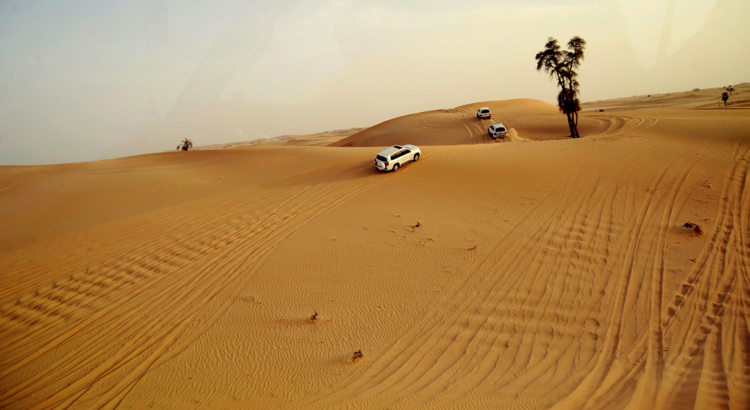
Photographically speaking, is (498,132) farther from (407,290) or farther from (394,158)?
(407,290)

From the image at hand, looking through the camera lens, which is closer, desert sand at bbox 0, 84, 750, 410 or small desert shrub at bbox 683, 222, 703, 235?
desert sand at bbox 0, 84, 750, 410

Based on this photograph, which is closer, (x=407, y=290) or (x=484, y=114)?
(x=407, y=290)

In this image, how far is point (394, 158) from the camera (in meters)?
16.8

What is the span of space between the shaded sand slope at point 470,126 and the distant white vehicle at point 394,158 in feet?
59.8

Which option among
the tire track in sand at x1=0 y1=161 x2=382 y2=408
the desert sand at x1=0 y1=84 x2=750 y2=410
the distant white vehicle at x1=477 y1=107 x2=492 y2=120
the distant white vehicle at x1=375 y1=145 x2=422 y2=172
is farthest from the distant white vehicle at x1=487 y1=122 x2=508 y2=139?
the tire track in sand at x1=0 y1=161 x2=382 y2=408

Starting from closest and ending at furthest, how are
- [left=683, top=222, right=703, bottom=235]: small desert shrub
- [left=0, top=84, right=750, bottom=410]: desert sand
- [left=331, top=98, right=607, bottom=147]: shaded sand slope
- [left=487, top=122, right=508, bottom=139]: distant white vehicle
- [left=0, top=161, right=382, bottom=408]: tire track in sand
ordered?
[left=0, top=84, right=750, bottom=410]: desert sand → [left=0, top=161, right=382, bottom=408]: tire track in sand → [left=683, top=222, right=703, bottom=235]: small desert shrub → [left=487, top=122, right=508, bottom=139]: distant white vehicle → [left=331, top=98, right=607, bottom=147]: shaded sand slope

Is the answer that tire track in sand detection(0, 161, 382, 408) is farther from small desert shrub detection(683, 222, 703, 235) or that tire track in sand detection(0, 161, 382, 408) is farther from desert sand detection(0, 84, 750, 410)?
small desert shrub detection(683, 222, 703, 235)

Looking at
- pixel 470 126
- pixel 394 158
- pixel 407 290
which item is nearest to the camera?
pixel 407 290

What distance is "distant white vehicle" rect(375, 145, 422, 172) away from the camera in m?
16.5

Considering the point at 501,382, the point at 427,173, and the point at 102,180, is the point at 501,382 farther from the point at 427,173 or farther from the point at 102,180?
the point at 102,180

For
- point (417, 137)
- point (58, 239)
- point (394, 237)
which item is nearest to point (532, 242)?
point (394, 237)

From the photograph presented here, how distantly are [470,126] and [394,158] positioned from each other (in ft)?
80.2

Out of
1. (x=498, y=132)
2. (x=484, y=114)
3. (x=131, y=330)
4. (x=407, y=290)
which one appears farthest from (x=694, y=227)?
(x=484, y=114)

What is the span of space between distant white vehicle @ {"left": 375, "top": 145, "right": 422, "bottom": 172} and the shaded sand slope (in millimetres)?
18215
